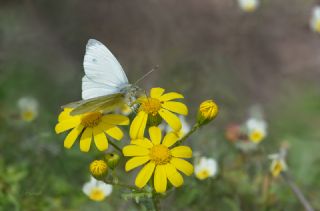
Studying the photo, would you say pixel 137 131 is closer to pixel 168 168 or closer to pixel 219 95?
pixel 168 168

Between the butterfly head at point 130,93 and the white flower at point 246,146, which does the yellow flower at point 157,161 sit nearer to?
the butterfly head at point 130,93

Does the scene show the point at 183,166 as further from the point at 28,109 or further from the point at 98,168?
the point at 28,109

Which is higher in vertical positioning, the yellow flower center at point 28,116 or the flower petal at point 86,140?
the yellow flower center at point 28,116

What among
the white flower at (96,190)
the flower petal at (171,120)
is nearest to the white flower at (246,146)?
the white flower at (96,190)

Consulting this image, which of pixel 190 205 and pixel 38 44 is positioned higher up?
pixel 38 44

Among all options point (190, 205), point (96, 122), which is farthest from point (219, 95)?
point (96, 122)

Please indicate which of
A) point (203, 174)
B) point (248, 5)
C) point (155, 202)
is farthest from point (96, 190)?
point (248, 5)

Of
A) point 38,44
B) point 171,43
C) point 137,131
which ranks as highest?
point 38,44
